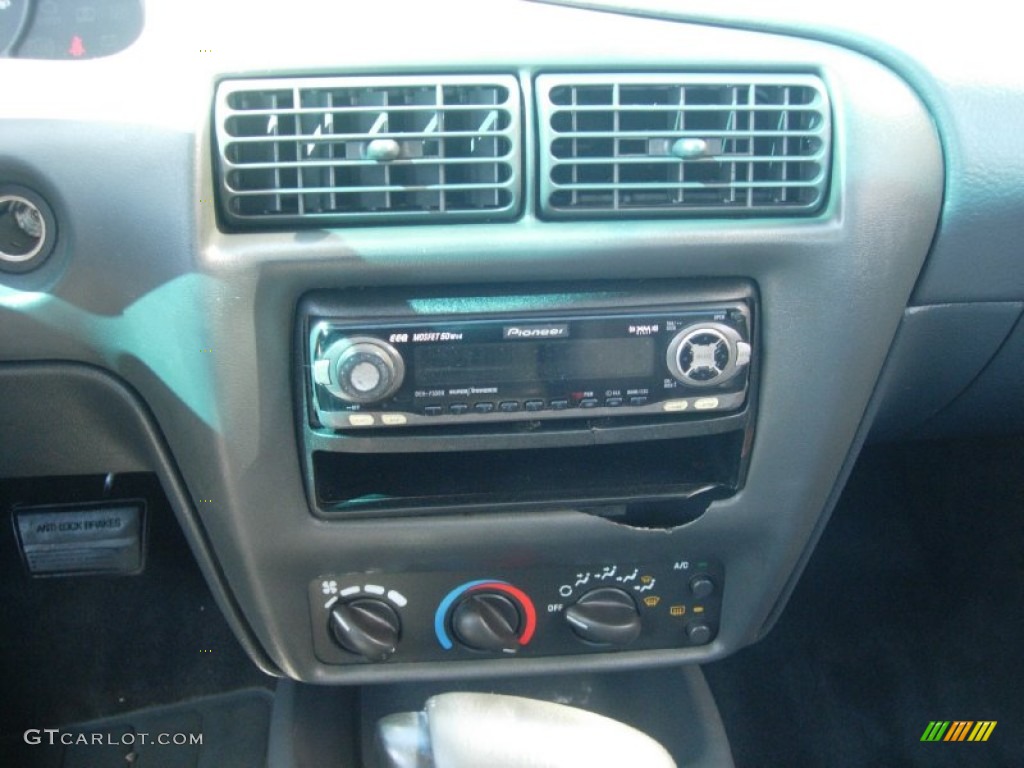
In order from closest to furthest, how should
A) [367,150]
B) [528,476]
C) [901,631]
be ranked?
[367,150] < [528,476] < [901,631]

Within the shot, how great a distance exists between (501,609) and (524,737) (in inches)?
7.3

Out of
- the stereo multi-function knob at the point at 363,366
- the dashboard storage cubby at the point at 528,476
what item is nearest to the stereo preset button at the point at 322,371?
the stereo multi-function knob at the point at 363,366

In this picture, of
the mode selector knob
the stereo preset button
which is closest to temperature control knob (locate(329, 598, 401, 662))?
the mode selector knob

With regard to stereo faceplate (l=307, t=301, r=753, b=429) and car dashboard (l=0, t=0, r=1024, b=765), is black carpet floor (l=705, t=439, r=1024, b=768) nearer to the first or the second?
car dashboard (l=0, t=0, r=1024, b=765)

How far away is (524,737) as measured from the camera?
40.4 inches

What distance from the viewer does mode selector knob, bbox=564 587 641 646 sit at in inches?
46.7

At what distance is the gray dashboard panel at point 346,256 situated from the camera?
92 cm

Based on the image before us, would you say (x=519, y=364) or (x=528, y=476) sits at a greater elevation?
(x=519, y=364)

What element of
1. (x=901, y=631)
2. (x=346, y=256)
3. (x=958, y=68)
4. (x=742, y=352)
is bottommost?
(x=901, y=631)

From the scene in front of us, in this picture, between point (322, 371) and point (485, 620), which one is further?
point (485, 620)

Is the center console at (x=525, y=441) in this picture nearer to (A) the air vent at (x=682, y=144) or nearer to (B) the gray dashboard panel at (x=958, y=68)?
(A) the air vent at (x=682, y=144)

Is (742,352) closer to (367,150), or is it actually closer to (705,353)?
(705,353)

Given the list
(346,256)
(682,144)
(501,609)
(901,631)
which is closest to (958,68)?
(682,144)

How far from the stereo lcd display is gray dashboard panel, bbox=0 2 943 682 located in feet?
0.21
